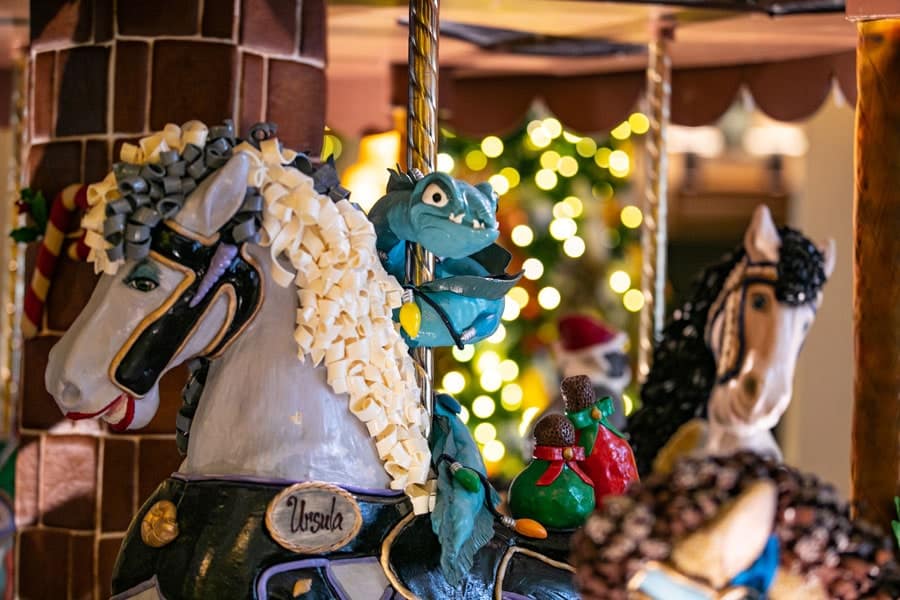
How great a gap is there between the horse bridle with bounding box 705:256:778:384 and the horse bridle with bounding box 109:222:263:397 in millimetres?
1871

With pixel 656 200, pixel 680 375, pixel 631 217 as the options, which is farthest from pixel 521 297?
pixel 680 375

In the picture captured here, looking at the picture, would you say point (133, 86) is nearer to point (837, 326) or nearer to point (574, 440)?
point (574, 440)

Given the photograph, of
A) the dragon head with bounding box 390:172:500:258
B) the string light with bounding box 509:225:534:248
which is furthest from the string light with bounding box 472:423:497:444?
the dragon head with bounding box 390:172:500:258

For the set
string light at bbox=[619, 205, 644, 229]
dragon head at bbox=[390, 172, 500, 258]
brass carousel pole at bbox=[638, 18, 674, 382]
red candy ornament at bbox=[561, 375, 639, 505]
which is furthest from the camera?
string light at bbox=[619, 205, 644, 229]

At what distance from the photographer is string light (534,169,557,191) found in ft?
20.5

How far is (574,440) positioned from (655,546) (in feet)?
2.07

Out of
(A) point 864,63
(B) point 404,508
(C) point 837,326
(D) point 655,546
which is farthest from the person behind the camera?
(C) point 837,326

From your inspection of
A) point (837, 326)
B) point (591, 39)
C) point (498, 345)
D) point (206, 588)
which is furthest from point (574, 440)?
point (837, 326)

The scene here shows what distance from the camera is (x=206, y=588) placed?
1687mm

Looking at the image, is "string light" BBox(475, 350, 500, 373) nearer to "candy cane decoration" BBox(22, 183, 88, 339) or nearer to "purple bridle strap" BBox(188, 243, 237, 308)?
"candy cane decoration" BBox(22, 183, 88, 339)

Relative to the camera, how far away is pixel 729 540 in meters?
1.35

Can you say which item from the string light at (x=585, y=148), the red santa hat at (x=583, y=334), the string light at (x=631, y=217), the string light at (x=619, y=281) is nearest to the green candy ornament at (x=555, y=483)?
the red santa hat at (x=583, y=334)

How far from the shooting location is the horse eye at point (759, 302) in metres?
3.36

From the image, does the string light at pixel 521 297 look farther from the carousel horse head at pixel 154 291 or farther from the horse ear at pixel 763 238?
the carousel horse head at pixel 154 291
